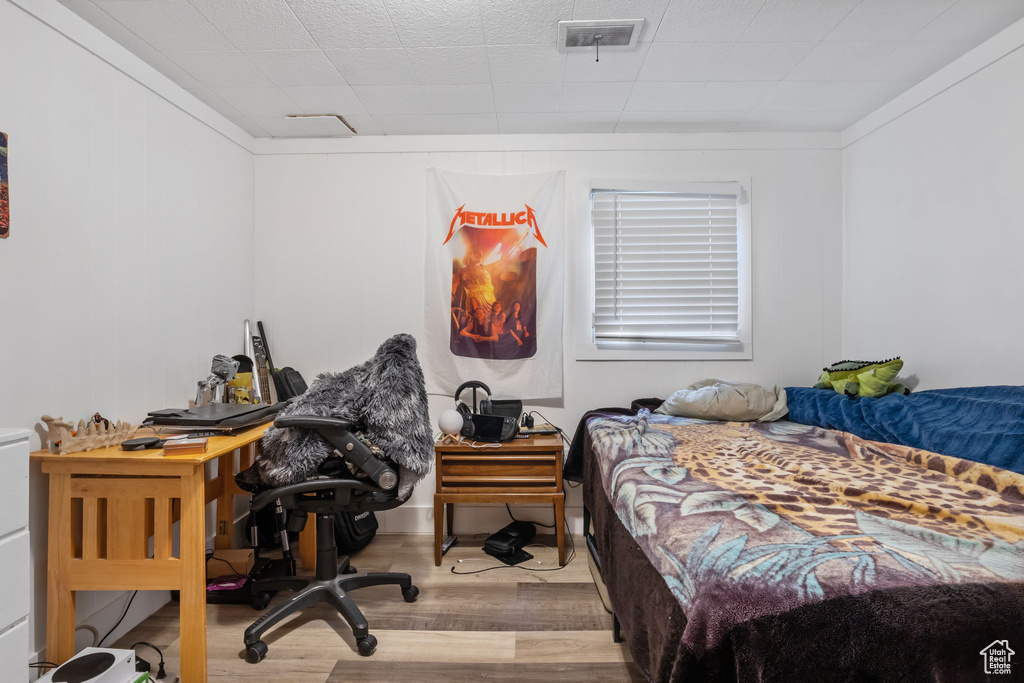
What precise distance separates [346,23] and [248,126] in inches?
51.3

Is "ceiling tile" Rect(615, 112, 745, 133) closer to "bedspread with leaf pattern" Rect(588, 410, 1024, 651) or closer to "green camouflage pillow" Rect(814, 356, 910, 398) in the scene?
"green camouflage pillow" Rect(814, 356, 910, 398)

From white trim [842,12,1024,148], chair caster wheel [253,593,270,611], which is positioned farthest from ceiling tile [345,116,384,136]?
white trim [842,12,1024,148]

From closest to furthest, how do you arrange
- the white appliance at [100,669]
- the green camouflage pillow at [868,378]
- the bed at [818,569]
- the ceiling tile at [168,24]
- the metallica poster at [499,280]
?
1. the bed at [818,569]
2. the white appliance at [100,669]
3. the ceiling tile at [168,24]
4. the green camouflage pillow at [868,378]
5. the metallica poster at [499,280]

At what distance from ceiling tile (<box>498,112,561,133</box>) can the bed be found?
2050 mm

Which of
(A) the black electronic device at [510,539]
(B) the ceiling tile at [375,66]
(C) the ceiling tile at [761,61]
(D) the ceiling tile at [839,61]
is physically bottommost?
(A) the black electronic device at [510,539]

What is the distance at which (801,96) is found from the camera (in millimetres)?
2508

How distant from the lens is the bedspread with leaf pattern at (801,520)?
93cm

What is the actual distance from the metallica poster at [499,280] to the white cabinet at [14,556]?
1.89 metres

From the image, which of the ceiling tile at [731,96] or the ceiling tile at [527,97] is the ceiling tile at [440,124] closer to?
the ceiling tile at [527,97]

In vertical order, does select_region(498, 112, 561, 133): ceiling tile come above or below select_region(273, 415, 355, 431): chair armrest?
above

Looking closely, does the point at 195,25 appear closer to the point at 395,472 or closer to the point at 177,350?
the point at 177,350

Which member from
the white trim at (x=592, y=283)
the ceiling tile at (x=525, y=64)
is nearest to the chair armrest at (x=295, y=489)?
the white trim at (x=592, y=283)

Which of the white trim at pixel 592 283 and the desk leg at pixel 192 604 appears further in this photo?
the white trim at pixel 592 283

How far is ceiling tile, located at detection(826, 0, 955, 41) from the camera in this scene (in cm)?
180
